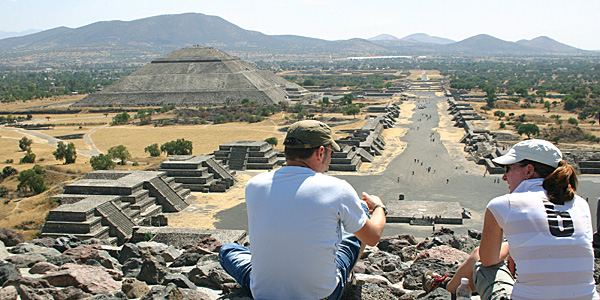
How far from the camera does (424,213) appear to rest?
26031mm

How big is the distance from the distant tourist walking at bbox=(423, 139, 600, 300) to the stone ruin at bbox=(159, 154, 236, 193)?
28.2m

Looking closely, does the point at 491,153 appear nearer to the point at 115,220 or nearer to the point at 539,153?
the point at 115,220

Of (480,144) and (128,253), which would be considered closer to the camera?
(128,253)

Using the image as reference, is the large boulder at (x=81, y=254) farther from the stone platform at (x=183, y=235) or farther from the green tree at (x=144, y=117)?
the green tree at (x=144, y=117)

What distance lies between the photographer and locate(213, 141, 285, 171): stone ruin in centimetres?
3928

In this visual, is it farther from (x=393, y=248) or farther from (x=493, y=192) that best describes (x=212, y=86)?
(x=393, y=248)

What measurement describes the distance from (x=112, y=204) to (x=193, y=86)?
2988 inches

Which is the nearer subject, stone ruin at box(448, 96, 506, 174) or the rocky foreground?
the rocky foreground

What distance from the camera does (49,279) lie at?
8.16 metres

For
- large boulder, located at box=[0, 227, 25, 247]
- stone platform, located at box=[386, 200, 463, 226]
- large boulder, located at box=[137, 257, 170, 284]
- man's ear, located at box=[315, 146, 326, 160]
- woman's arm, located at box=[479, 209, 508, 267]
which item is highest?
man's ear, located at box=[315, 146, 326, 160]

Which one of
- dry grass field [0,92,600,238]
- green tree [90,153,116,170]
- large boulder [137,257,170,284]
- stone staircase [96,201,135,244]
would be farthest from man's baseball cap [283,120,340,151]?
green tree [90,153,116,170]

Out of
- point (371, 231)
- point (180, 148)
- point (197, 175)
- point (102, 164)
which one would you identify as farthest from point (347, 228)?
point (180, 148)

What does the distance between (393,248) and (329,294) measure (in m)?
7.40

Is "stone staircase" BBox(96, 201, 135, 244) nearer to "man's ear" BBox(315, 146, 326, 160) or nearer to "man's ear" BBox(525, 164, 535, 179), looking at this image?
"man's ear" BBox(315, 146, 326, 160)
